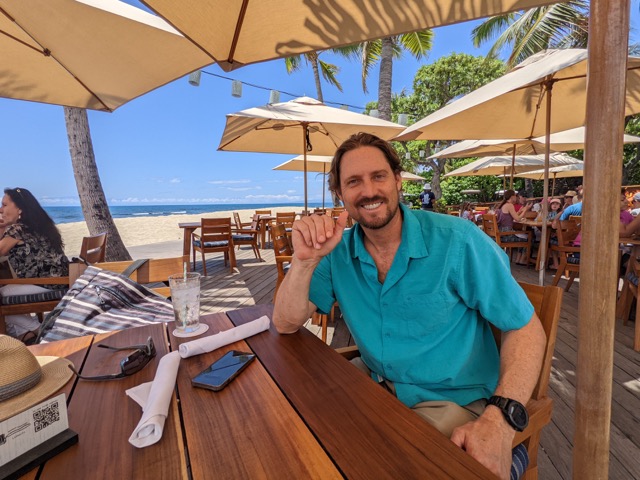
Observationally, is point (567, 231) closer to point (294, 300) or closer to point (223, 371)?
point (294, 300)

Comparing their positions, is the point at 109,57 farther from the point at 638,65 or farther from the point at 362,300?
the point at 638,65

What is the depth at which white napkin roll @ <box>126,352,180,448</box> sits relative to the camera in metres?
0.67

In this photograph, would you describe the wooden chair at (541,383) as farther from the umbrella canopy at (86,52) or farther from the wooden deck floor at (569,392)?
the umbrella canopy at (86,52)

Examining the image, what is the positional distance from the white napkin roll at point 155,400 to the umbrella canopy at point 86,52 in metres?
2.47

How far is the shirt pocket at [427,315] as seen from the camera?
1.15 metres

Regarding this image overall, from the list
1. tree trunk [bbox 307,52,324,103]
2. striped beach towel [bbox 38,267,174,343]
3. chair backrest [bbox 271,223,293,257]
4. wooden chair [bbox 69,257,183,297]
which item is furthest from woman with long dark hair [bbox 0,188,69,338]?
tree trunk [bbox 307,52,324,103]

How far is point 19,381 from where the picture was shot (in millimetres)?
706

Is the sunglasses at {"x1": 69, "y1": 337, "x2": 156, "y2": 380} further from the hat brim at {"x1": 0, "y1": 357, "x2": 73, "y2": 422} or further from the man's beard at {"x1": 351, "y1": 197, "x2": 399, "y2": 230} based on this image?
the man's beard at {"x1": 351, "y1": 197, "x2": 399, "y2": 230}

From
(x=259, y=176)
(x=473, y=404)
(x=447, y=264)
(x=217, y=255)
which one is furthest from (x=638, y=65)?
(x=259, y=176)

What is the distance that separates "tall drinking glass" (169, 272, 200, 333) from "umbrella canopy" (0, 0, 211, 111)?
2087mm

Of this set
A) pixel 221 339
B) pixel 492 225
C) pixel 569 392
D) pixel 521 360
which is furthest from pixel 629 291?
pixel 221 339

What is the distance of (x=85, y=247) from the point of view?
3225 mm

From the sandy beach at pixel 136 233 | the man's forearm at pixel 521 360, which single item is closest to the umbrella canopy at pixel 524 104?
the man's forearm at pixel 521 360

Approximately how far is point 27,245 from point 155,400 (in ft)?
10.4
